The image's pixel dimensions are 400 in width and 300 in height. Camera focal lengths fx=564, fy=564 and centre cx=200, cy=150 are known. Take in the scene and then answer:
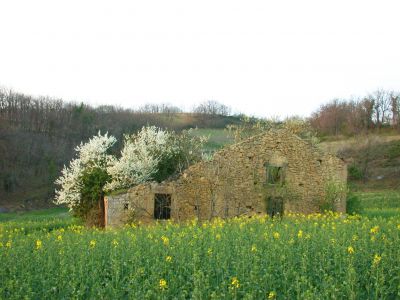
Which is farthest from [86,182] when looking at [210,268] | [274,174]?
[210,268]

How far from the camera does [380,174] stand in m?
51.6

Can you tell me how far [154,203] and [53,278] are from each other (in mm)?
14726

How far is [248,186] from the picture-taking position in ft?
81.3

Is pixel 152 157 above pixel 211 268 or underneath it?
above

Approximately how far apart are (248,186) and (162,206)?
3923 mm

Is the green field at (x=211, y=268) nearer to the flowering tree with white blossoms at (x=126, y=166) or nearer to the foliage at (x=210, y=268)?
the foliage at (x=210, y=268)

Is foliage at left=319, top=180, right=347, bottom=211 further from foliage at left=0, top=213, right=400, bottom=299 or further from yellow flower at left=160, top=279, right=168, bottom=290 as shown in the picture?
yellow flower at left=160, top=279, right=168, bottom=290

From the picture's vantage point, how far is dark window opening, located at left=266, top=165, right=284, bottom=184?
82.3ft

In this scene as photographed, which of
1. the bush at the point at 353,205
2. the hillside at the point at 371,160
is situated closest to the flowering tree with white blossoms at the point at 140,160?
the bush at the point at 353,205

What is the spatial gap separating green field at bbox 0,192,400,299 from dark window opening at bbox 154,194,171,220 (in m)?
10.5

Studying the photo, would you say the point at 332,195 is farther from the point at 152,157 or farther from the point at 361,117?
the point at 361,117

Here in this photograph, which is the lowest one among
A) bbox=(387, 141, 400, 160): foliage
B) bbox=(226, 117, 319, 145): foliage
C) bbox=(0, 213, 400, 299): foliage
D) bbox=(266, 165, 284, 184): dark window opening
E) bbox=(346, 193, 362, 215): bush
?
bbox=(346, 193, 362, 215): bush

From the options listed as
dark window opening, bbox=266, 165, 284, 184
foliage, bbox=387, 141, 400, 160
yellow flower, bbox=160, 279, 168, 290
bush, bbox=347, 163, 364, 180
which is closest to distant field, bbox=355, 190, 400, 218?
bush, bbox=347, 163, 364, 180

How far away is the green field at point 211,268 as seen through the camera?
8.07 metres
